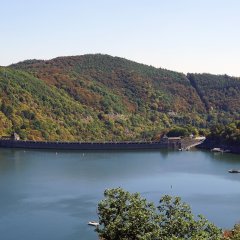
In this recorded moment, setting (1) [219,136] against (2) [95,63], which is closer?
(1) [219,136]

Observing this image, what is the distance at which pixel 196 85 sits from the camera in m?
175

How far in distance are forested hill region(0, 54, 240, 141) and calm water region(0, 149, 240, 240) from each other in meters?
19.2

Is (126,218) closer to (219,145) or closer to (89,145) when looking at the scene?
(219,145)

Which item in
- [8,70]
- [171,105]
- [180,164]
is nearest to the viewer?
[180,164]

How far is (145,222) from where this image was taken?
20984 millimetres

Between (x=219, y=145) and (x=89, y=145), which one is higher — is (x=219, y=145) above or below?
above

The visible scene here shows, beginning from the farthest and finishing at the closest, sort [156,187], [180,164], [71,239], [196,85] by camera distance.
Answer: [196,85] → [180,164] → [156,187] → [71,239]

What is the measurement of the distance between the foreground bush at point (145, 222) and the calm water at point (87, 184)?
17798mm

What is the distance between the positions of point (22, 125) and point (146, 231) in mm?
97992

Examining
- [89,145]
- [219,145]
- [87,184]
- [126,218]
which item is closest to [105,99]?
[89,145]

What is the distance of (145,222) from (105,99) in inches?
4806

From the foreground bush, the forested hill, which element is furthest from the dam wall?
the foreground bush

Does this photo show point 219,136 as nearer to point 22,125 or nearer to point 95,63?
point 22,125

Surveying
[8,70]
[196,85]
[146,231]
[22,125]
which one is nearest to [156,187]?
[146,231]
